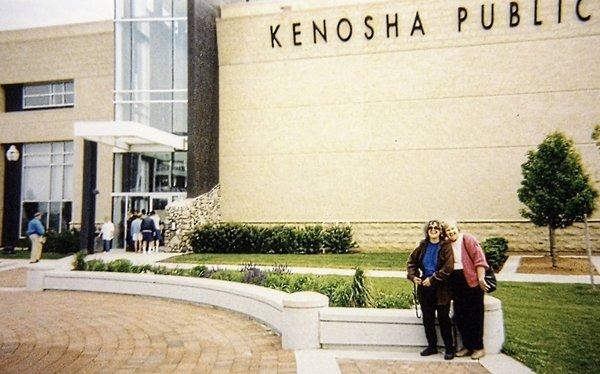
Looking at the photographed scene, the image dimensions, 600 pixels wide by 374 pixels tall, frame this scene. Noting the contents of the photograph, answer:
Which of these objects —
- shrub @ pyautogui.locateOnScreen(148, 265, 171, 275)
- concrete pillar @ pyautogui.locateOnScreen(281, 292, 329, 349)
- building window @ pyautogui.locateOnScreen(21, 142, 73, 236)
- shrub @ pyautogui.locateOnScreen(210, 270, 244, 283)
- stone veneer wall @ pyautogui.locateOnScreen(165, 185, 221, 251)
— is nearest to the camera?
concrete pillar @ pyautogui.locateOnScreen(281, 292, 329, 349)

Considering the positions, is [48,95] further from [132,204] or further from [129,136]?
[129,136]

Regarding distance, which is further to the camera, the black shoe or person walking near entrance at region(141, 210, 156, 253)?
person walking near entrance at region(141, 210, 156, 253)

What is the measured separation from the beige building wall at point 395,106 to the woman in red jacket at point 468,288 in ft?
45.7

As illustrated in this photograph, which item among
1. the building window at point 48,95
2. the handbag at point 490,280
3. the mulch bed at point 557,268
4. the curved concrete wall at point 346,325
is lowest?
the mulch bed at point 557,268

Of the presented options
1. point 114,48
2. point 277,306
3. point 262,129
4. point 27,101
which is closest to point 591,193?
point 277,306

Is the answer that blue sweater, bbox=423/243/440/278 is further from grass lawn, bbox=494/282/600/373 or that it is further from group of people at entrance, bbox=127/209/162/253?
group of people at entrance, bbox=127/209/162/253

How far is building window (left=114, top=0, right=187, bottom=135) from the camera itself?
71.2ft

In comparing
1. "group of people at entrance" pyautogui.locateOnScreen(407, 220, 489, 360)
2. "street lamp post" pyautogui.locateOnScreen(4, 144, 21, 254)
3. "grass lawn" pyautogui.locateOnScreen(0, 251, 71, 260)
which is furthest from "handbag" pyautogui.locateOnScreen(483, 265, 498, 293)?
"street lamp post" pyautogui.locateOnScreen(4, 144, 21, 254)

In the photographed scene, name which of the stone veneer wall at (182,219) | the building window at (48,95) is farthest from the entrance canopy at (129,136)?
the building window at (48,95)

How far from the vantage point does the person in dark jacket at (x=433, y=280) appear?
18.5 feet

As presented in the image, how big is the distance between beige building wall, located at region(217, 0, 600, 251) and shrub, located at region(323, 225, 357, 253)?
1.16 meters

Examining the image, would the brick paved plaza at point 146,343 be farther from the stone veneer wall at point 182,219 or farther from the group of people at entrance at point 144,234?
the stone veneer wall at point 182,219

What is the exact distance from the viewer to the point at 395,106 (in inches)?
779

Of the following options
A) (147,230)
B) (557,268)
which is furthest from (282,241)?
(557,268)
